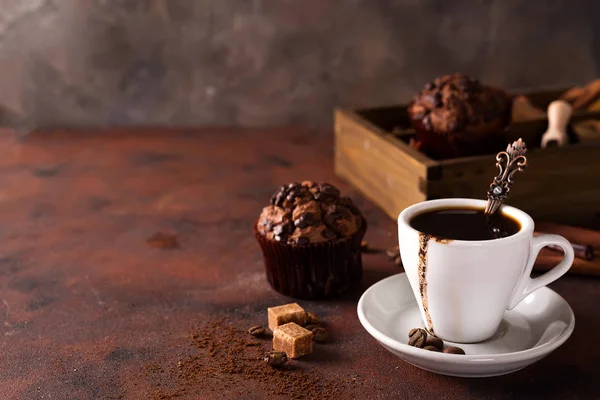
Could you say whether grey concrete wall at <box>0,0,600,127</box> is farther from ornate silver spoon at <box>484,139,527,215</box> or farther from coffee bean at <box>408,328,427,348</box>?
coffee bean at <box>408,328,427,348</box>

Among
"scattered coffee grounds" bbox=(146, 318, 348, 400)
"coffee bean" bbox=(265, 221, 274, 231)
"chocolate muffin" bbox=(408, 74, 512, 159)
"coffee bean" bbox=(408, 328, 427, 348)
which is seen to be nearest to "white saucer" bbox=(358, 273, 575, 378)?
"coffee bean" bbox=(408, 328, 427, 348)

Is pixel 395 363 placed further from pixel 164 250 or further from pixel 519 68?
pixel 519 68

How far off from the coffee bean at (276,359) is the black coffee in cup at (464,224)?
0.28 meters

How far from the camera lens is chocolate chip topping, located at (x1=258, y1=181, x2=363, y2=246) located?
1.41 meters

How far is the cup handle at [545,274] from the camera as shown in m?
1.22

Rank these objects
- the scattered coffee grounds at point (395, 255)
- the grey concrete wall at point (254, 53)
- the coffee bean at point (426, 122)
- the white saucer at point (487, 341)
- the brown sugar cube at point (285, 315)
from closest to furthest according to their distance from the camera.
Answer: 1. the white saucer at point (487, 341)
2. the brown sugar cube at point (285, 315)
3. the scattered coffee grounds at point (395, 255)
4. the coffee bean at point (426, 122)
5. the grey concrete wall at point (254, 53)

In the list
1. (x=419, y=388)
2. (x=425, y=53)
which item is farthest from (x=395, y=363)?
(x=425, y=53)

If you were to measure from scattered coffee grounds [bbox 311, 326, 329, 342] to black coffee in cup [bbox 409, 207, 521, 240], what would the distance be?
0.76ft

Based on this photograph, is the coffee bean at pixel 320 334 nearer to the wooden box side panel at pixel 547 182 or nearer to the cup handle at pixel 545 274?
the cup handle at pixel 545 274

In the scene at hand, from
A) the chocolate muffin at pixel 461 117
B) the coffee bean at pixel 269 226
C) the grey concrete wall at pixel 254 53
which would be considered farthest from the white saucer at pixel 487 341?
the grey concrete wall at pixel 254 53

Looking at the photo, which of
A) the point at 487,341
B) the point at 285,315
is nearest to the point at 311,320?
the point at 285,315

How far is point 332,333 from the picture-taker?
133 centimetres

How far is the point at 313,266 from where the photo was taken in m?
1.43

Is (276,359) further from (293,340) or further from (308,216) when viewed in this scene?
(308,216)
